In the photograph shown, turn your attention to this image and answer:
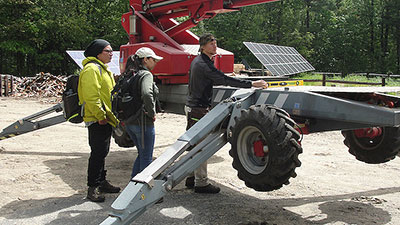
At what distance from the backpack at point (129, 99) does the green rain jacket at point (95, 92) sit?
0.78 ft

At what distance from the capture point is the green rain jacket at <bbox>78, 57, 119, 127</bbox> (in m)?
5.33

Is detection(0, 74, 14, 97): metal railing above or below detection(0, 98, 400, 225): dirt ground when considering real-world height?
above

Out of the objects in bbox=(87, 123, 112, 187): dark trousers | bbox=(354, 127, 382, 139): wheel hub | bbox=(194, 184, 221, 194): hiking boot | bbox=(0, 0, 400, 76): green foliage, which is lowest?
bbox=(194, 184, 221, 194): hiking boot

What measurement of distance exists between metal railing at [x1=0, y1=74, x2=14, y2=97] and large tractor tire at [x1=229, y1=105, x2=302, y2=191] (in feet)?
62.7

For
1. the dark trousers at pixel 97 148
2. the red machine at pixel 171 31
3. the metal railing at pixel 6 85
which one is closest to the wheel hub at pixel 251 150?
the dark trousers at pixel 97 148

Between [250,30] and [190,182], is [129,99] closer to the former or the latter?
[190,182]

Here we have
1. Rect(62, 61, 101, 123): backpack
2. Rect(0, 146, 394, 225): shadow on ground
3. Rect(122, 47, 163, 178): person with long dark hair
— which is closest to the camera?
Rect(0, 146, 394, 225): shadow on ground

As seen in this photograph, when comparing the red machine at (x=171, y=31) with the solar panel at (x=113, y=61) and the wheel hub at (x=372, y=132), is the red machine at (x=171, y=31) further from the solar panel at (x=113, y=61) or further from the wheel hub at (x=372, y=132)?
the wheel hub at (x=372, y=132)

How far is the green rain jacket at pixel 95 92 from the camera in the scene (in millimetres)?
5332

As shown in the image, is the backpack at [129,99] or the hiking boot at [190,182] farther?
the hiking boot at [190,182]

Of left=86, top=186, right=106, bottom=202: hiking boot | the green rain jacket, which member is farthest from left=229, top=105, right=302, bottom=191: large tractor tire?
left=86, top=186, right=106, bottom=202: hiking boot

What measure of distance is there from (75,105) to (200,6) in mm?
2872

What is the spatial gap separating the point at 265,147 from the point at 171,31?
4.26m

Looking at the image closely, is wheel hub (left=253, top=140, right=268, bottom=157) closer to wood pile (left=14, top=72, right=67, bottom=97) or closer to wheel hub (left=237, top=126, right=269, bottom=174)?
wheel hub (left=237, top=126, right=269, bottom=174)
